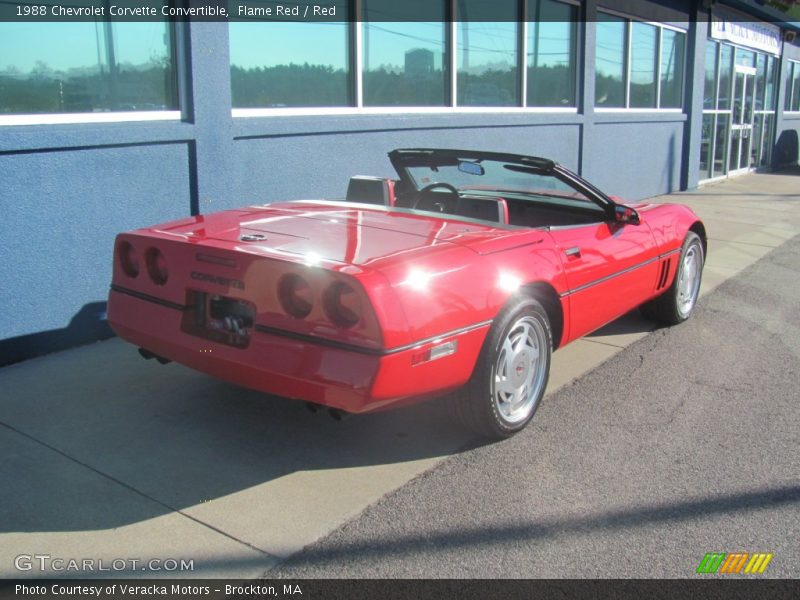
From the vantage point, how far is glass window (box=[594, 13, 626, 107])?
12.4m

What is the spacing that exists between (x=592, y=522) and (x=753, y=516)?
656 mm

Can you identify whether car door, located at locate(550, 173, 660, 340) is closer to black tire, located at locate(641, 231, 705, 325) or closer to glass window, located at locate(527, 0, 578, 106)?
black tire, located at locate(641, 231, 705, 325)

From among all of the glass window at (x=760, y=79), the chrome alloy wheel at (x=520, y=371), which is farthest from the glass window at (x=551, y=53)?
the glass window at (x=760, y=79)

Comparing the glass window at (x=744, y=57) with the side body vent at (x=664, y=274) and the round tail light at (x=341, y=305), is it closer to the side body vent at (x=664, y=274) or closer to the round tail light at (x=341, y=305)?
the side body vent at (x=664, y=274)

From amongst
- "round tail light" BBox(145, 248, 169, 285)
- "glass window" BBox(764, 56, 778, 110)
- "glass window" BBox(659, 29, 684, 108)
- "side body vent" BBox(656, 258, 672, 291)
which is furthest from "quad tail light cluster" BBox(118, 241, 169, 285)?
"glass window" BBox(764, 56, 778, 110)

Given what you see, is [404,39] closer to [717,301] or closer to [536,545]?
[717,301]

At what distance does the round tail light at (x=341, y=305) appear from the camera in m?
3.19

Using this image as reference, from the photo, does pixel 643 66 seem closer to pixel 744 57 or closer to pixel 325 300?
pixel 744 57

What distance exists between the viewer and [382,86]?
8.20 metres

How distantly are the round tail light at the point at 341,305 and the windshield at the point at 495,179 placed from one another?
1.54 meters

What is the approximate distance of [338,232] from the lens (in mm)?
3902

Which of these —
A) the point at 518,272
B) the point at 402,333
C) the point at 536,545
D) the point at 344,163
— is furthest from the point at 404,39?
the point at 536,545

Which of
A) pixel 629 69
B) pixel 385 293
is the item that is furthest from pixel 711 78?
pixel 385 293

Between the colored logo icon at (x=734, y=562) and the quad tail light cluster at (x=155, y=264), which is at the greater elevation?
the quad tail light cluster at (x=155, y=264)
